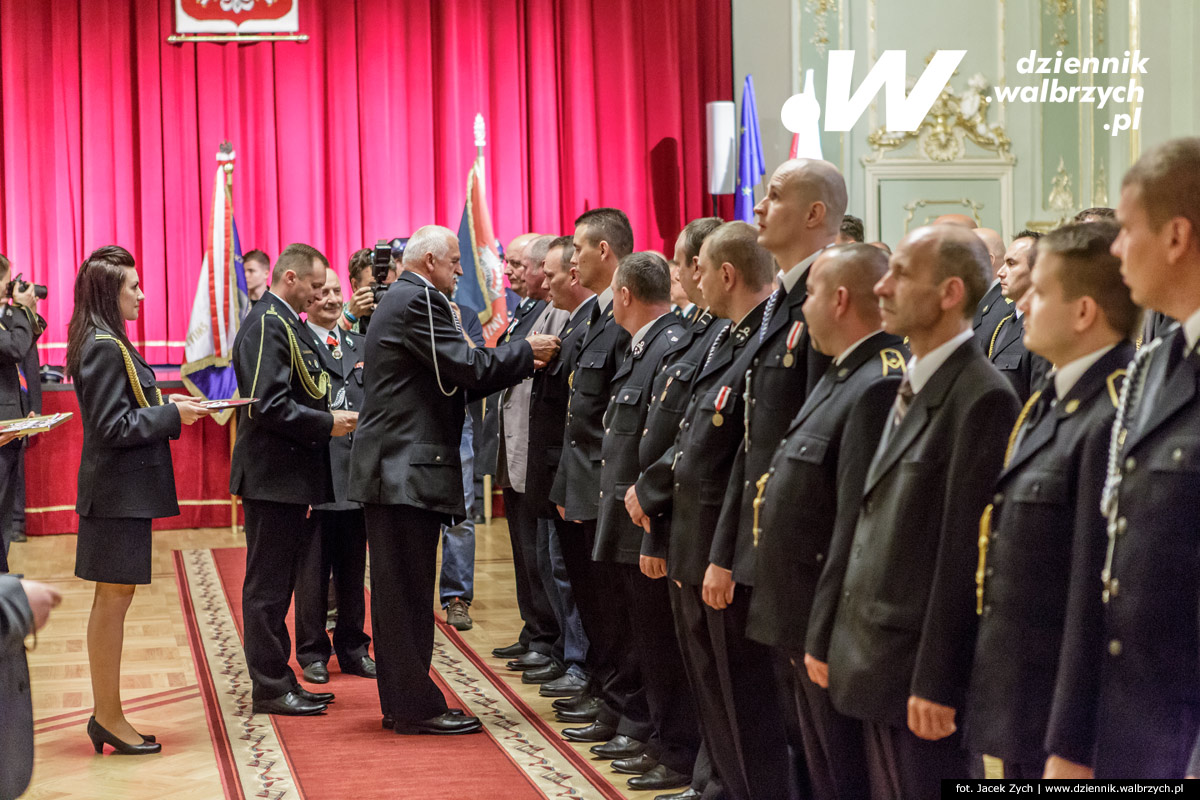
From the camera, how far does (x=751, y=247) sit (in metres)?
2.92

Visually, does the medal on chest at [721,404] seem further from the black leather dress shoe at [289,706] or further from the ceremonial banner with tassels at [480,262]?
the ceremonial banner with tassels at [480,262]

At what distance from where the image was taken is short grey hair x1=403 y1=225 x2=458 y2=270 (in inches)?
154

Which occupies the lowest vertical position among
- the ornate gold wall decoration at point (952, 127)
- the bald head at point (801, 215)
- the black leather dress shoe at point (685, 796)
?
the black leather dress shoe at point (685, 796)

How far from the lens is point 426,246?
3898 mm

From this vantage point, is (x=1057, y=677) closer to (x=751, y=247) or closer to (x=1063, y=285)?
(x=1063, y=285)

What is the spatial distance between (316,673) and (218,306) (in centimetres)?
385

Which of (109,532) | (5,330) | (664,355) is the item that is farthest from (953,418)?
(5,330)

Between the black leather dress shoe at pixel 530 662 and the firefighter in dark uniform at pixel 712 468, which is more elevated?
the firefighter in dark uniform at pixel 712 468

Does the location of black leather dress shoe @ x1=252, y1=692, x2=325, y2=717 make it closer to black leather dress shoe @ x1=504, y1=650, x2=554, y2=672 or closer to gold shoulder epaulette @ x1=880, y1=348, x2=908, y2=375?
black leather dress shoe @ x1=504, y1=650, x2=554, y2=672

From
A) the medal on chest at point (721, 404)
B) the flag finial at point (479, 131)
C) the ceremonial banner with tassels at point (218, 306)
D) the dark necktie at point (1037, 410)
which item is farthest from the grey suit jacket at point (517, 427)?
the flag finial at point (479, 131)

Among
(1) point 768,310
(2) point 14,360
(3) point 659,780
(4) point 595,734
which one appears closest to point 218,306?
(2) point 14,360

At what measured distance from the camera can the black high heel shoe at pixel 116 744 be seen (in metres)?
3.65

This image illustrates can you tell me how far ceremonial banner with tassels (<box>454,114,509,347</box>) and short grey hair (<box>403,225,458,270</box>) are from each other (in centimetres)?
298

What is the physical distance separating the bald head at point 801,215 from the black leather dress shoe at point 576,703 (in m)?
1.83
